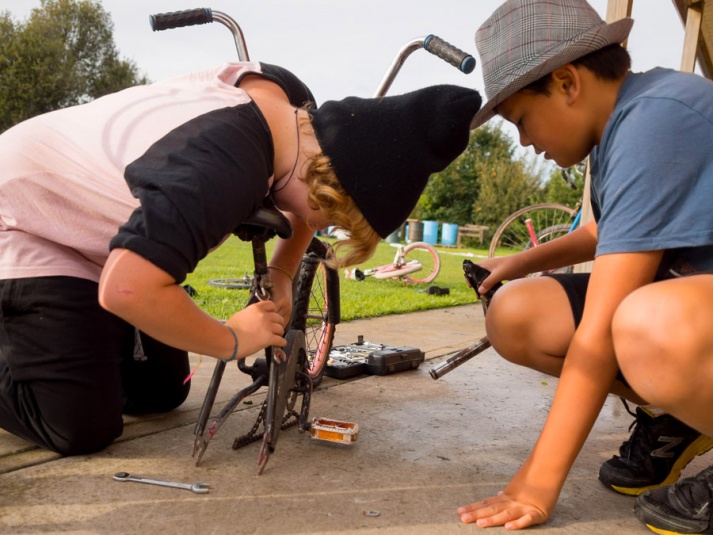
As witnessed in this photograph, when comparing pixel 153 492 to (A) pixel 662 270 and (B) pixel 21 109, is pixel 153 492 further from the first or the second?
(B) pixel 21 109

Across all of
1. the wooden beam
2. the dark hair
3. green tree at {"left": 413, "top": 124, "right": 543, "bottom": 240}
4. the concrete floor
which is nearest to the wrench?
the concrete floor

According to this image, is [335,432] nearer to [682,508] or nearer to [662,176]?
[682,508]

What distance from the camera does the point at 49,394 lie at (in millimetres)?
1721

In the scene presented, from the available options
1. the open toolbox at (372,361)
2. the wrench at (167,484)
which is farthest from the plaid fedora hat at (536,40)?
the open toolbox at (372,361)

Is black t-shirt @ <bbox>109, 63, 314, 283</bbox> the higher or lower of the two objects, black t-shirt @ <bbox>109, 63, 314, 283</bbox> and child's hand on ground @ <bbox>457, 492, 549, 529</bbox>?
the higher

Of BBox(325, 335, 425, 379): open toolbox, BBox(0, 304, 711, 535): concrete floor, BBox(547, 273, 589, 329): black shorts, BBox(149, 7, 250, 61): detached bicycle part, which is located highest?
BBox(149, 7, 250, 61): detached bicycle part

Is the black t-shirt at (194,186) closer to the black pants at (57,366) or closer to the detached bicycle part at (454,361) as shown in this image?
the black pants at (57,366)

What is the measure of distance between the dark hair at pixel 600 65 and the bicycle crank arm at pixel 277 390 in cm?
92

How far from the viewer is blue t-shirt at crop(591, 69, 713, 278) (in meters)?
1.31

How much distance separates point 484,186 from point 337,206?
27.5m

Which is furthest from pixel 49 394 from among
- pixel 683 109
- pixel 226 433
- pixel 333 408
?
pixel 683 109

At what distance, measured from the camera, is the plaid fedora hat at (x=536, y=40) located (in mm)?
1493

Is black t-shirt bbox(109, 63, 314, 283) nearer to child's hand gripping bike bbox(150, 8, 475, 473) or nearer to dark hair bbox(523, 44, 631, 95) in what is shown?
child's hand gripping bike bbox(150, 8, 475, 473)

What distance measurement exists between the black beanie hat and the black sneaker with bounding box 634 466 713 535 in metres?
0.90
